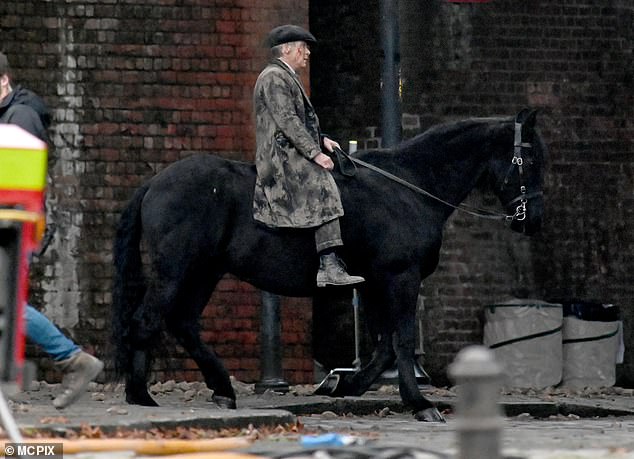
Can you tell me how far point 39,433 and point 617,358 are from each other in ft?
31.5

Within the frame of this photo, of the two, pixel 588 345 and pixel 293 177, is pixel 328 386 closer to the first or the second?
pixel 293 177

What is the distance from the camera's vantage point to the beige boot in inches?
441

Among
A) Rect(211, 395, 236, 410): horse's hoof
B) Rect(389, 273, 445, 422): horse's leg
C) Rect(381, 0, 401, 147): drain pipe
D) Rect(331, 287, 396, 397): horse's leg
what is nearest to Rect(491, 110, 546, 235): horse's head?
Rect(389, 273, 445, 422): horse's leg

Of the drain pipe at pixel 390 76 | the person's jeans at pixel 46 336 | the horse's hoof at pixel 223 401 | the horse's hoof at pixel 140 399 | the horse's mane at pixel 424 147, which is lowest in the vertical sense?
the horse's hoof at pixel 223 401

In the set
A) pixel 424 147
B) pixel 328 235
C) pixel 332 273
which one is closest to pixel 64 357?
pixel 332 273

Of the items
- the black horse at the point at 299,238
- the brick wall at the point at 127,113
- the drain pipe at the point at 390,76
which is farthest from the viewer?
the brick wall at the point at 127,113

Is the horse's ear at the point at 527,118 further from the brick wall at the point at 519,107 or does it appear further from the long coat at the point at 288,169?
the brick wall at the point at 519,107

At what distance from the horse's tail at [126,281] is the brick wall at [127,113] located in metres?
3.34

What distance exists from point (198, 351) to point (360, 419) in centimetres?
132

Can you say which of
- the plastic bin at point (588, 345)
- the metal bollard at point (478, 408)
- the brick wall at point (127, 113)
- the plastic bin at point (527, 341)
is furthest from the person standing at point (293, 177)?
the metal bollard at point (478, 408)

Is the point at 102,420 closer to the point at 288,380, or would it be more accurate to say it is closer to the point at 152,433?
the point at 152,433

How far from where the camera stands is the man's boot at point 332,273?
12.7 metres

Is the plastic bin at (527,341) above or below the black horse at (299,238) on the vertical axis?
below

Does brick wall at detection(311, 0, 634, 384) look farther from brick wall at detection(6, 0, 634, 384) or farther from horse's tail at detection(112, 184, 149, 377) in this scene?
horse's tail at detection(112, 184, 149, 377)
